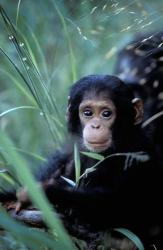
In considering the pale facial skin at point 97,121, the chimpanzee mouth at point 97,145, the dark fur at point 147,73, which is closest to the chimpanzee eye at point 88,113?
the pale facial skin at point 97,121

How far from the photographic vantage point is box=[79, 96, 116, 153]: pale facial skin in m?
2.95

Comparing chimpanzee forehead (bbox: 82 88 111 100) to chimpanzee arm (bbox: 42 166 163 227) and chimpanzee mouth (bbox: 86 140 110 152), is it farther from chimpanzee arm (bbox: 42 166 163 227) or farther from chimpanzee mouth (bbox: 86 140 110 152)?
chimpanzee arm (bbox: 42 166 163 227)

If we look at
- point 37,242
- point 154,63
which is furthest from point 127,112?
point 37,242

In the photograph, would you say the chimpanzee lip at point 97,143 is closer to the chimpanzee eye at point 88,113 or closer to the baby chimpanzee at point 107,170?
the baby chimpanzee at point 107,170

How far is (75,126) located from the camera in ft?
10.9

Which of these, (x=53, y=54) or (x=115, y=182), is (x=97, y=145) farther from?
(x=53, y=54)

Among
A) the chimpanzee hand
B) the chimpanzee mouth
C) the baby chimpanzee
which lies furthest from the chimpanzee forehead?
the chimpanzee hand

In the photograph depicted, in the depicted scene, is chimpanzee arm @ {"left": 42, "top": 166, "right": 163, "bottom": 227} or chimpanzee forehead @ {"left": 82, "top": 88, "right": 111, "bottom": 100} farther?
chimpanzee forehead @ {"left": 82, "top": 88, "right": 111, "bottom": 100}

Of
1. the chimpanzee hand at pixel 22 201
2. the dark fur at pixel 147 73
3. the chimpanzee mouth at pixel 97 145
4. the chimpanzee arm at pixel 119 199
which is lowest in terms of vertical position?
the dark fur at pixel 147 73

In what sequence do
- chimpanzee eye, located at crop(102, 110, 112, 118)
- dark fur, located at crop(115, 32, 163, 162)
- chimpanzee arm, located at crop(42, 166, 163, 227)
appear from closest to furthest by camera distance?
chimpanzee arm, located at crop(42, 166, 163, 227)
chimpanzee eye, located at crop(102, 110, 112, 118)
dark fur, located at crop(115, 32, 163, 162)

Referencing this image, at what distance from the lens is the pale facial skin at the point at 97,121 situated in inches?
116

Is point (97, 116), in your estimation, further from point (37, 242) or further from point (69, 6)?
point (37, 242)

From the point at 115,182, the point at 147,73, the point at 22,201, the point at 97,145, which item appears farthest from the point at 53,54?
the point at 22,201

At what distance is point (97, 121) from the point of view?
10.1 ft
